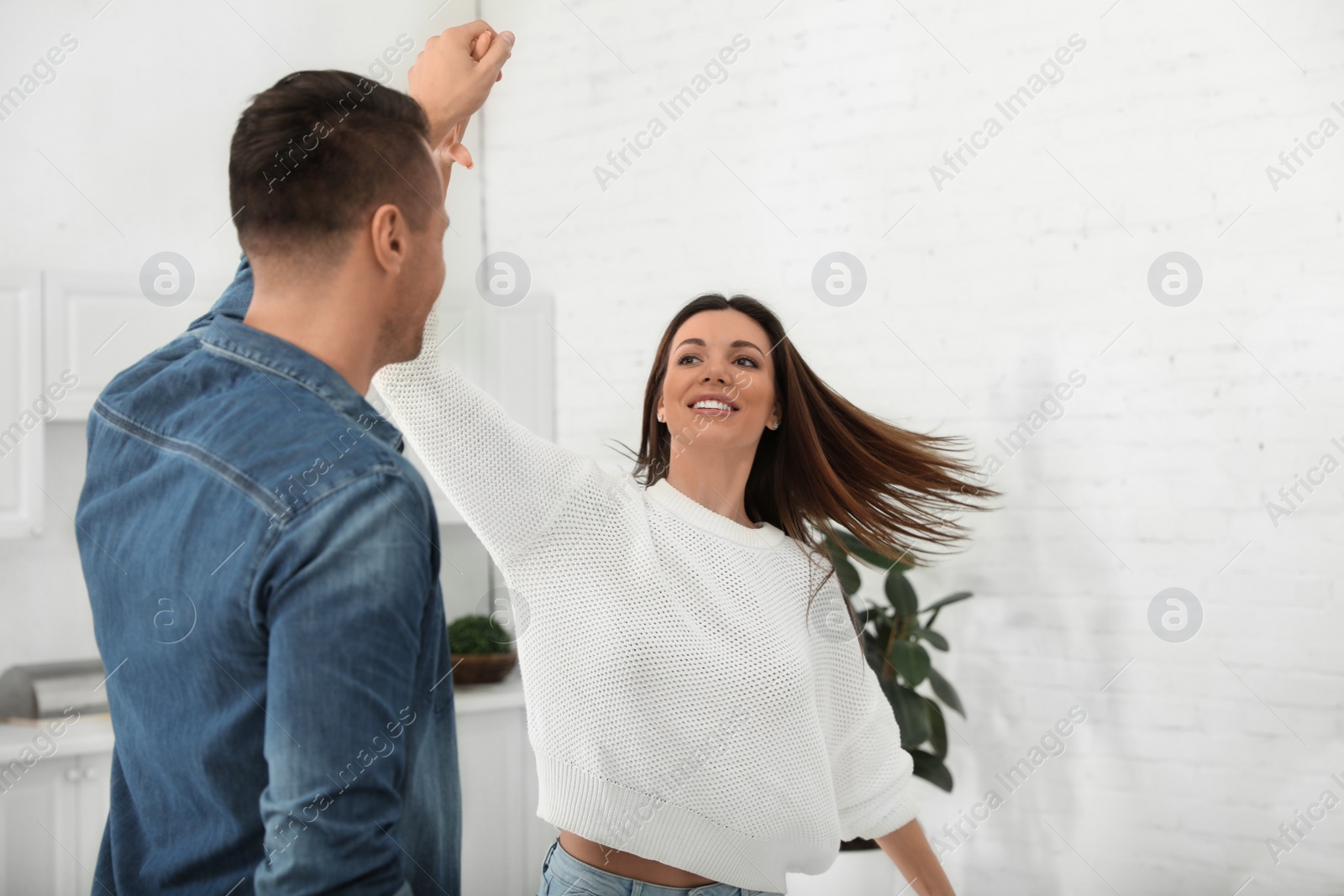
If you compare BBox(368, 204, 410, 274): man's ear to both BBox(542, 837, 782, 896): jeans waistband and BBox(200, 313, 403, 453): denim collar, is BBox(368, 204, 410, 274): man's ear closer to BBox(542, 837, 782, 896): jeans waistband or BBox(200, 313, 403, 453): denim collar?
BBox(200, 313, 403, 453): denim collar

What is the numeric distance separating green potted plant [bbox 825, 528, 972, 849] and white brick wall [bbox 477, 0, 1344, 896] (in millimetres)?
295

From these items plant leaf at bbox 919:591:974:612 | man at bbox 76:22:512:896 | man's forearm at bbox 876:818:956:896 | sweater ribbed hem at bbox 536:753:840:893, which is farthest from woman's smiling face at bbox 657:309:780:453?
plant leaf at bbox 919:591:974:612

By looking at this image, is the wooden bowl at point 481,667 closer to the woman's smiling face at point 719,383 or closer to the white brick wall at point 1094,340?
the white brick wall at point 1094,340

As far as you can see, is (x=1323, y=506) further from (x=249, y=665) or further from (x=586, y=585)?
(x=249, y=665)

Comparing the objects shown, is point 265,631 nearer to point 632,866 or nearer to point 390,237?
point 390,237

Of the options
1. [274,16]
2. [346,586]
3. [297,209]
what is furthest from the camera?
[274,16]

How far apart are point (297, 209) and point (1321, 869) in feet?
9.07

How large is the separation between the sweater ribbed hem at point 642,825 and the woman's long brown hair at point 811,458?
1.70 ft

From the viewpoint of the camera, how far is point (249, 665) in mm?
723

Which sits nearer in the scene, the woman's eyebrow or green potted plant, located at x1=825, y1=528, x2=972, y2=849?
the woman's eyebrow

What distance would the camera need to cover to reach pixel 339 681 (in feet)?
2.21

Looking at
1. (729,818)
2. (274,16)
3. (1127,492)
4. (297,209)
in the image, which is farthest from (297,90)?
(274,16)

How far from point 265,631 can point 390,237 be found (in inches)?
12.7

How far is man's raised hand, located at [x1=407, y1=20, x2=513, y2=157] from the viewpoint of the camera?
3.96 feet
